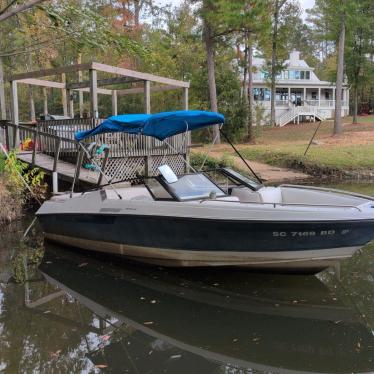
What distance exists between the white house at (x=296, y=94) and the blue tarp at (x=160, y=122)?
33.8m

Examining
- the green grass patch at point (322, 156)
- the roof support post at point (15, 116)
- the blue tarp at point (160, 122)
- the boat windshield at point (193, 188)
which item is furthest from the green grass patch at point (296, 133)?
the boat windshield at point (193, 188)

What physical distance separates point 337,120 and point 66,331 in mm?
25822

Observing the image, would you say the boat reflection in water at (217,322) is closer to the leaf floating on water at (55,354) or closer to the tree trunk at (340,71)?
the leaf floating on water at (55,354)

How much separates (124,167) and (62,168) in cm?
171

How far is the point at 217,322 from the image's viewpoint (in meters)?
5.59

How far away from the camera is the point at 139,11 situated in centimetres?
3234

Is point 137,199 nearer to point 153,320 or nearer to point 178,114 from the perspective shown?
point 178,114

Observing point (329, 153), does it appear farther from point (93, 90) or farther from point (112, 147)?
point (93, 90)

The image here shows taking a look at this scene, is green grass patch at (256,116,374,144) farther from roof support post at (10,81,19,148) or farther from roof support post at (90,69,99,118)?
roof support post at (90,69,99,118)

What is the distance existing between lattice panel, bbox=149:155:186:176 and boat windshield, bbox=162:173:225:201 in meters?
6.27

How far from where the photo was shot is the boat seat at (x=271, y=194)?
748 centimetres

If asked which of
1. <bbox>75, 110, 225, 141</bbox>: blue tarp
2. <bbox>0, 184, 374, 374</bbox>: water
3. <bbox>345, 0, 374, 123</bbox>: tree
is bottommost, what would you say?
<bbox>0, 184, 374, 374</bbox>: water

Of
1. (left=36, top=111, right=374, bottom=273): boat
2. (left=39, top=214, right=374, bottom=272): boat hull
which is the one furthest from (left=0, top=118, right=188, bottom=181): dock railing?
(left=39, top=214, right=374, bottom=272): boat hull

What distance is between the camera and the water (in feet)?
15.5
